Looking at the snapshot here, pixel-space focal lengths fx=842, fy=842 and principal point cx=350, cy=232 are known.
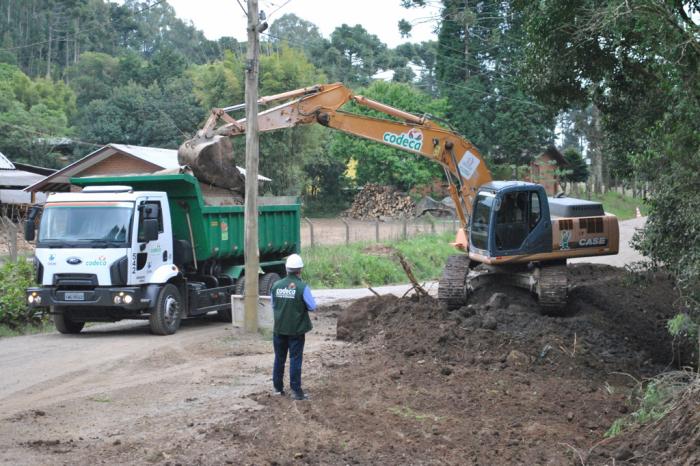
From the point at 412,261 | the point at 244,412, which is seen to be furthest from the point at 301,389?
the point at 412,261

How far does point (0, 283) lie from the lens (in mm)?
17359

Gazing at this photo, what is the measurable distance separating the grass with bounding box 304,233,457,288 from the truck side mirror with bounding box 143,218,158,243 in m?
11.8

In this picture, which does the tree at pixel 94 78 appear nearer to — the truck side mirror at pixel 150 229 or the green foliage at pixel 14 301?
the green foliage at pixel 14 301

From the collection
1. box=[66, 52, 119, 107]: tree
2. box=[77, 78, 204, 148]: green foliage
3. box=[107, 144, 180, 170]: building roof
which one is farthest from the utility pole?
box=[66, 52, 119, 107]: tree

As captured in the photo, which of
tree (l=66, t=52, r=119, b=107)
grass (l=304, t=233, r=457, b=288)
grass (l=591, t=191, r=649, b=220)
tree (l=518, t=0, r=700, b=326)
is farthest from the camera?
tree (l=66, t=52, r=119, b=107)

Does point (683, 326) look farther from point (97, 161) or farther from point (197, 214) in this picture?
point (97, 161)

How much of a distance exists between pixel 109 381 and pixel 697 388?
25.2ft

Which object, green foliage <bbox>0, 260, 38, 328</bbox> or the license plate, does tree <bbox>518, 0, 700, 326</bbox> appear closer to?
the license plate

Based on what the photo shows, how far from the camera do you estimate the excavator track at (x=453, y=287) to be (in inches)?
666

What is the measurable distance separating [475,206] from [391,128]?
2566mm

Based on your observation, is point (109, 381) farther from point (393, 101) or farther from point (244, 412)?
point (393, 101)

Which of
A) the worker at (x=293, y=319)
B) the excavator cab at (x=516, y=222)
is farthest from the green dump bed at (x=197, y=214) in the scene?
the worker at (x=293, y=319)

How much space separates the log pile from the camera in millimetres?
53906

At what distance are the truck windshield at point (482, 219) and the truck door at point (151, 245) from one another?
20.1 feet
